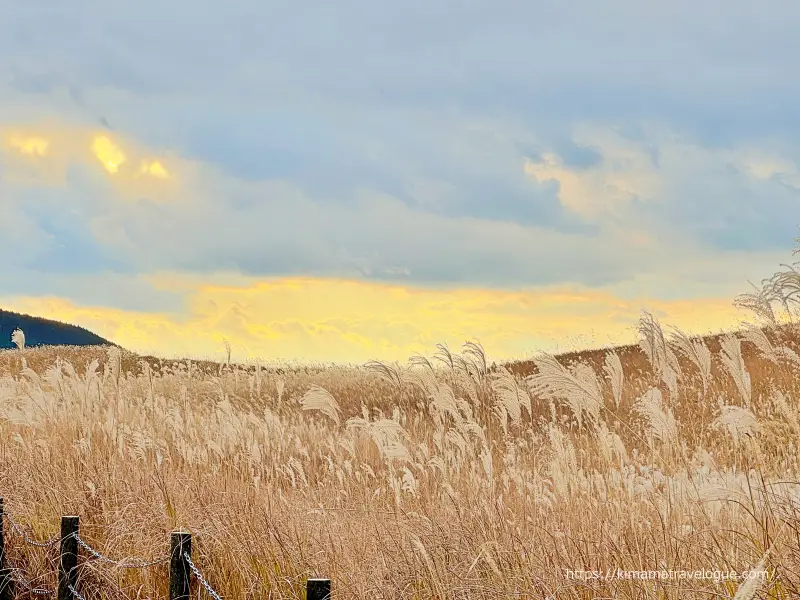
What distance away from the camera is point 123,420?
9711 millimetres

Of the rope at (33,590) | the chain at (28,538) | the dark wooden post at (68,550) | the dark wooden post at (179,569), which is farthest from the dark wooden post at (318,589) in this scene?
the rope at (33,590)

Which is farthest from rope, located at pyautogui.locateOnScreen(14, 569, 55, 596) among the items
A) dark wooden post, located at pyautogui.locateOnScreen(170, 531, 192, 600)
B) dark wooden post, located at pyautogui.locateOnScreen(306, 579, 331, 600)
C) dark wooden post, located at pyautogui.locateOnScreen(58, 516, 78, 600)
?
dark wooden post, located at pyautogui.locateOnScreen(306, 579, 331, 600)

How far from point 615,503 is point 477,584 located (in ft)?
4.49

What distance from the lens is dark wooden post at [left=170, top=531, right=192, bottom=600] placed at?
14.1 ft

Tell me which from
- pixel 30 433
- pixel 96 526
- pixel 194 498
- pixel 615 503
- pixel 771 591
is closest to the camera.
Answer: pixel 771 591

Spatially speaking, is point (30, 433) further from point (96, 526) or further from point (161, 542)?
point (161, 542)

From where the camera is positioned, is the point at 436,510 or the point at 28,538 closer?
the point at 436,510

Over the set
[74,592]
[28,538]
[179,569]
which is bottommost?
[74,592]

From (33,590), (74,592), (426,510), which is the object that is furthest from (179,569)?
(33,590)

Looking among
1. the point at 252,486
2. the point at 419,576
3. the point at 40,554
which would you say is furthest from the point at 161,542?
the point at 419,576

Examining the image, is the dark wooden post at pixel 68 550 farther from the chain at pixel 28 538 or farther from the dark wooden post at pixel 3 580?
the dark wooden post at pixel 3 580

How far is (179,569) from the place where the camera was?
432 cm

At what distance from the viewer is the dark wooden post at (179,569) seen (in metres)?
4.29

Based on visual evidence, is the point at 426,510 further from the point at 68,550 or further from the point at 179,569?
the point at 68,550
